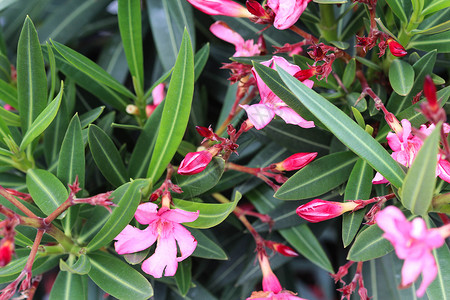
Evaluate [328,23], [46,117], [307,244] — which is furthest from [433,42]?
[46,117]

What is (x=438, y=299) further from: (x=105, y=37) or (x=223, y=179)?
(x=105, y=37)

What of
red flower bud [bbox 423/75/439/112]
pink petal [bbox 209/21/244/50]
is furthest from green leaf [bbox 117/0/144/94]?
red flower bud [bbox 423/75/439/112]

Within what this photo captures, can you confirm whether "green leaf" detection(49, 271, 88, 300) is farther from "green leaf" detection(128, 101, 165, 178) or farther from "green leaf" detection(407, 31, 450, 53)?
"green leaf" detection(407, 31, 450, 53)

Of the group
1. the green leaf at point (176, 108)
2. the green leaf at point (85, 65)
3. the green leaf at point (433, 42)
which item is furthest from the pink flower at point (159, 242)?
the green leaf at point (433, 42)

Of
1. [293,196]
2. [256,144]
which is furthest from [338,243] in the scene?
[293,196]

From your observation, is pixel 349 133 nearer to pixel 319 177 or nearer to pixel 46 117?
pixel 319 177

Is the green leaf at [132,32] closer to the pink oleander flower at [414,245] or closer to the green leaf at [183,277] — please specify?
the green leaf at [183,277]
